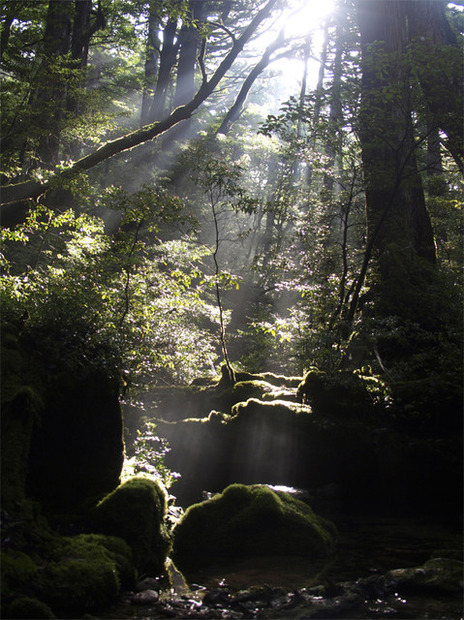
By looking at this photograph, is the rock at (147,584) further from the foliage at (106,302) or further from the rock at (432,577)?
the foliage at (106,302)

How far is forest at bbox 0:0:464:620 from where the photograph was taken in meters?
4.55

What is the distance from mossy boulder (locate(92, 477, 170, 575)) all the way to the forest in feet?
0.09

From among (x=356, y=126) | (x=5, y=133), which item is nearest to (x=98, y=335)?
(x=356, y=126)

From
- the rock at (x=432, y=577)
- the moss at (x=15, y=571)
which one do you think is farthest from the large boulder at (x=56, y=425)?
the rock at (x=432, y=577)

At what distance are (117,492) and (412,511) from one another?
4.05 m

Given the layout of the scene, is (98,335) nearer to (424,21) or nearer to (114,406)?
(114,406)

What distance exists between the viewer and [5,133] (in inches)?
489

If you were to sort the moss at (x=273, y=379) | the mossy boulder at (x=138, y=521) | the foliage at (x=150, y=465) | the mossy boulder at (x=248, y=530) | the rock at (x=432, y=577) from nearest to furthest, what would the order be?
1. the rock at (x=432, y=577)
2. the mossy boulder at (x=138, y=521)
3. the mossy boulder at (x=248, y=530)
4. the foliage at (x=150, y=465)
5. the moss at (x=273, y=379)

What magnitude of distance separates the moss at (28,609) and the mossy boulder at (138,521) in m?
1.49

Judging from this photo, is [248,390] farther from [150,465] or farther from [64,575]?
[64,575]

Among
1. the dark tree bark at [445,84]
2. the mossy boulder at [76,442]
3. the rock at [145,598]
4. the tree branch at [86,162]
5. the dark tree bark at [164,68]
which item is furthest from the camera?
the dark tree bark at [164,68]

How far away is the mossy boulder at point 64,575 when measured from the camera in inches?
139

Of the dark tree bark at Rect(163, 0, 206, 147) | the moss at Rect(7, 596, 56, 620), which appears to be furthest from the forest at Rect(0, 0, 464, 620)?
the dark tree bark at Rect(163, 0, 206, 147)

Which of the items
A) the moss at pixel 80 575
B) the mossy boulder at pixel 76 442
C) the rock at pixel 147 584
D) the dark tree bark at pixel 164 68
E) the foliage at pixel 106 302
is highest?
the dark tree bark at pixel 164 68
